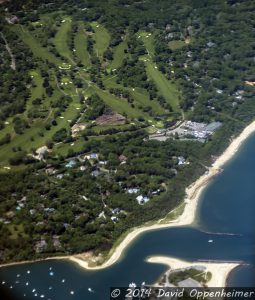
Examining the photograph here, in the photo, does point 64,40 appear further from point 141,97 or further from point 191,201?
point 191,201

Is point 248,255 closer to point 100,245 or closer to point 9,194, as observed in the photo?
point 100,245

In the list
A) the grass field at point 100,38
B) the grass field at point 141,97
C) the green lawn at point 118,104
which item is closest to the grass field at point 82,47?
the grass field at point 100,38

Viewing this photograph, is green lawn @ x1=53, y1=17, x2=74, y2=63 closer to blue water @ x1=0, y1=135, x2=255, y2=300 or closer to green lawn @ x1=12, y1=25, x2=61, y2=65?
green lawn @ x1=12, y1=25, x2=61, y2=65

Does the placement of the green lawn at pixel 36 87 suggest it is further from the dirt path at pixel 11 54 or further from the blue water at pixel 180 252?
the blue water at pixel 180 252

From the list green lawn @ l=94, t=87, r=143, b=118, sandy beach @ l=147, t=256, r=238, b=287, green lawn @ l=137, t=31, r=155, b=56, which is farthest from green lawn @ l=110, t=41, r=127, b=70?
sandy beach @ l=147, t=256, r=238, b=287

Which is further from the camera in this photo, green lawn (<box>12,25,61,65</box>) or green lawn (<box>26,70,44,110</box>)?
green lawn (<box>12,25,61,65</box>)

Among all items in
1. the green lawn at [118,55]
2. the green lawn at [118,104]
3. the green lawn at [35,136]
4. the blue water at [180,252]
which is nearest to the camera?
the blue water at [180,252]
